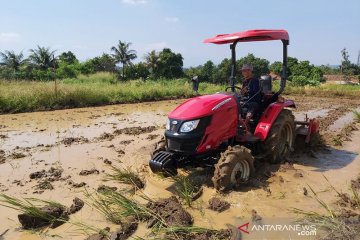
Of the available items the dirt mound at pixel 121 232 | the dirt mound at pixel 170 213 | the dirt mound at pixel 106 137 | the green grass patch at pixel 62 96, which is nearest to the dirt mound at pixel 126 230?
the dirt mound at pixel 121 232

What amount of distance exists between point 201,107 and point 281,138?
2164 millimetres

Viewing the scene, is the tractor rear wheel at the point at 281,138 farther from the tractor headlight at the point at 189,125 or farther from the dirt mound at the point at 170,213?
the dirt mound at the point at 170,213

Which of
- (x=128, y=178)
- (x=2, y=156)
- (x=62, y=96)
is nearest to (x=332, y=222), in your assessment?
(x=128, y=178)

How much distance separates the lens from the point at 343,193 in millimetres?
5125

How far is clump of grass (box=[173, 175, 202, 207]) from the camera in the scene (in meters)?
4.75

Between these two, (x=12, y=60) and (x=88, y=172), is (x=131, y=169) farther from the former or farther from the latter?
(x=12, y=60)

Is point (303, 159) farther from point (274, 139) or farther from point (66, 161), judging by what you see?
point (66, 161)

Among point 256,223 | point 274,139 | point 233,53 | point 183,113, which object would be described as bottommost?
point 256,223

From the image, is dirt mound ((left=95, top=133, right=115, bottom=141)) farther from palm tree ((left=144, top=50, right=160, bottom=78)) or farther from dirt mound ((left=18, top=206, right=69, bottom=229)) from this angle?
palm tree ((left=144, top=50, right=160, bottom=78))

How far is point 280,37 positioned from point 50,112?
32.4 feet

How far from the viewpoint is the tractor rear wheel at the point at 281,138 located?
19.4 feet

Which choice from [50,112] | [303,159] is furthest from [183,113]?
[50,112]

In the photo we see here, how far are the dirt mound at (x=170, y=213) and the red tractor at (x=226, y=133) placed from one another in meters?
0.51

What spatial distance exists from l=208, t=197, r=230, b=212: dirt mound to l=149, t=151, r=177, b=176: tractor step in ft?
2.44
